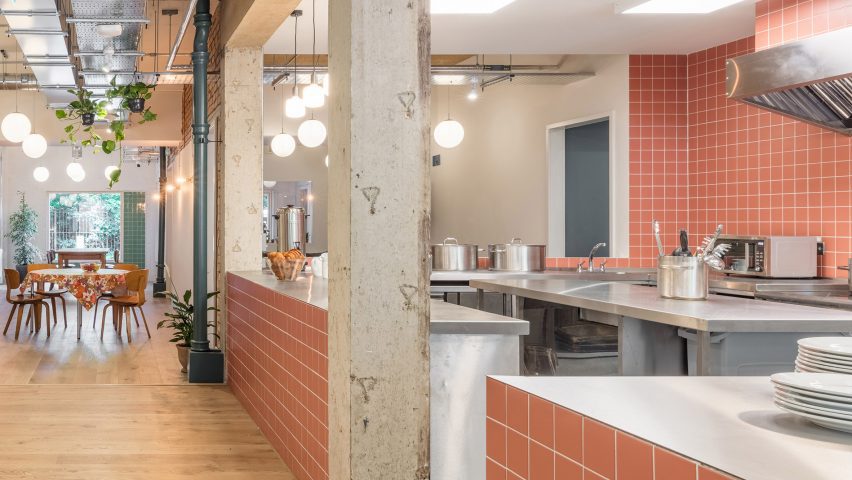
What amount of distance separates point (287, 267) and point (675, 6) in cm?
320

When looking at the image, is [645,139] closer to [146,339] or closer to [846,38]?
[846,38]

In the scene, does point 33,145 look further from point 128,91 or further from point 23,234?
point 23,234

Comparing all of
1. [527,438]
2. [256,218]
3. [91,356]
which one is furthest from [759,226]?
[91,356]

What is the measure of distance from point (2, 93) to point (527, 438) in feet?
42.1

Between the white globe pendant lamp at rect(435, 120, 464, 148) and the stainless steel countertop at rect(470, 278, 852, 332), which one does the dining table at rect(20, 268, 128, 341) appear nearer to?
the white globe pendant lamp at rect(435, 120, 464, 148)

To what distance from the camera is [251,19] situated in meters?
5.85

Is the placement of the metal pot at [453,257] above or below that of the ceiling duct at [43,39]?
below

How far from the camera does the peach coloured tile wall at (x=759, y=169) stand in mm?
5832

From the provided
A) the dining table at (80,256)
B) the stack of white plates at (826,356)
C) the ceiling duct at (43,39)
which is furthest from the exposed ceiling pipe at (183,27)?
the dining table at (80,256)

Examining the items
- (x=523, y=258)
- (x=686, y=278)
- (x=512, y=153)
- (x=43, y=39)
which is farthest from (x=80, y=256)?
(x=686, y=278)

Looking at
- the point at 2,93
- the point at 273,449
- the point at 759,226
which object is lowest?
the point at 273,449

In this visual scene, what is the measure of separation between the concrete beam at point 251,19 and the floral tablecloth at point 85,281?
421 centimetres

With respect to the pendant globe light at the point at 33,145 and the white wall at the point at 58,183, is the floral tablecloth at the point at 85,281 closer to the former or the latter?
the pendant globe light at the point at 33,145

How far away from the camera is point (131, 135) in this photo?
13.2 metres
